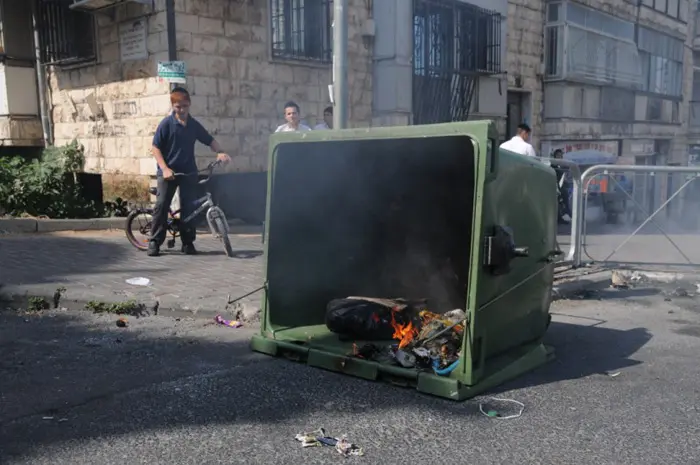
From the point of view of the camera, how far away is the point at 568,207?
38.7 ft

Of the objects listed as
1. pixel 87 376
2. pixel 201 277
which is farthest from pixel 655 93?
pixel 87 376

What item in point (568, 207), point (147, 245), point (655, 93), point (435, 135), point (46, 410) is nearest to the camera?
point (46, 410)

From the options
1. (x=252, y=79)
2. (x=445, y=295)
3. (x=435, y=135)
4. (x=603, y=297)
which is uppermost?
(x=252, y=79)

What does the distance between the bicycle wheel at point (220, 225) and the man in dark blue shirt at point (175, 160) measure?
0.96 feet

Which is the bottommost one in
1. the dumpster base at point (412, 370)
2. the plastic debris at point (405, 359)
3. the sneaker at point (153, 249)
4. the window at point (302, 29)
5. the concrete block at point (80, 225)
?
the dumpster base at point (412, 370)

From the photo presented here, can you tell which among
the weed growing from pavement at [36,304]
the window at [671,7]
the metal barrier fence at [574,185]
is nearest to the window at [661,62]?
the window at [671,7]

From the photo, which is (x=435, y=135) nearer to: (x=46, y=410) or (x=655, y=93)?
(x=46, y=410)

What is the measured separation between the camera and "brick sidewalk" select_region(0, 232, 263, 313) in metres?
5.67

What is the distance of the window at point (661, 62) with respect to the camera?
21.4 meters

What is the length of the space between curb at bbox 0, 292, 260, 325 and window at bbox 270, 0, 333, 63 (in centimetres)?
586

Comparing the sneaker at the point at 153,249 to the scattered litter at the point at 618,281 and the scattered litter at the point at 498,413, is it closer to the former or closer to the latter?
the scattered litter at the point at 498,413

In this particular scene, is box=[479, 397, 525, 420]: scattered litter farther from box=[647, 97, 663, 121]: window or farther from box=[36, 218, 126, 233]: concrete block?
box=[647, 97, 663, 121]: window

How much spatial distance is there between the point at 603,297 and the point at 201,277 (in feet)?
13.7

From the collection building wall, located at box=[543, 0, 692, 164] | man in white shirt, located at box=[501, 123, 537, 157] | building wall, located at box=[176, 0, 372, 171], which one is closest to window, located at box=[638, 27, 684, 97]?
building wall, located at box=[543, 0, 692, 164]
